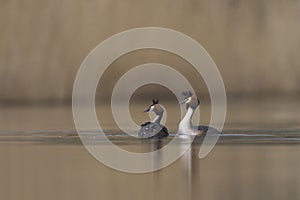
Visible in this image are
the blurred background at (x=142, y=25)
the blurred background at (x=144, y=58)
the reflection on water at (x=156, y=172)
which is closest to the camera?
the reflection on water at (x=156, y=172)

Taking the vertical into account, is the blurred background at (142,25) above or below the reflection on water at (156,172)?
above

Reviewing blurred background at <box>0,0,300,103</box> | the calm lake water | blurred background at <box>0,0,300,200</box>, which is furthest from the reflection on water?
blurred background at <box>0,0,300,103</box>

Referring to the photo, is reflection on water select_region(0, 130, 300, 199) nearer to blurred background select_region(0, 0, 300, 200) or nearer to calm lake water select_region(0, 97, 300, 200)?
calm lake water select_region(0, 97, 300, 200)

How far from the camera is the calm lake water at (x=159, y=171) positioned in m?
17.5

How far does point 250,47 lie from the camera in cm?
3247

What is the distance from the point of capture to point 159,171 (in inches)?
755

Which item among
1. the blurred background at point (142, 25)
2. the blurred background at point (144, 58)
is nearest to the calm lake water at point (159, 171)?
the blurred background at point (144, 58)

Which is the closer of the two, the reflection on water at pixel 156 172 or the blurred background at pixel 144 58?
the reflection on water at pixel 156 172

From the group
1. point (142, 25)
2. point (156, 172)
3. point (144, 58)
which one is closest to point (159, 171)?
point (156, 172)

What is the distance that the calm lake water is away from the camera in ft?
57.4

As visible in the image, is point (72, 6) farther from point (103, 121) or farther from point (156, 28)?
point (103, 121)

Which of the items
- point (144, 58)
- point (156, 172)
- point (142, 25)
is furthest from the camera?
point (142, 25)

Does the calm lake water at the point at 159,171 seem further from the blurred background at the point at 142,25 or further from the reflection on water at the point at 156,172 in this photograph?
the blurred background at the point at 142,25

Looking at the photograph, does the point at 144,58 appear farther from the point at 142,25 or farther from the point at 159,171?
the point at 159,171
